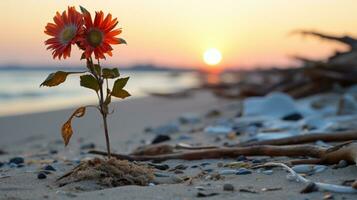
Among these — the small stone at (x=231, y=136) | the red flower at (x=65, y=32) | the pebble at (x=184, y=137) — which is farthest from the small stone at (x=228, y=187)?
the pebble at (x=184, y=137)

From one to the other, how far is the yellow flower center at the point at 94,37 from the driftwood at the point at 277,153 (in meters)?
1.02

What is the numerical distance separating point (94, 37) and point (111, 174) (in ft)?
2.46

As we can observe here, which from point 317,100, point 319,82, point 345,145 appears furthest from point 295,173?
point 319,82

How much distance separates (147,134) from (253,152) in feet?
10.2

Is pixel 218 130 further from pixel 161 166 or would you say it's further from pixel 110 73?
pixel 110 73

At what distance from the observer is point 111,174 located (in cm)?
292

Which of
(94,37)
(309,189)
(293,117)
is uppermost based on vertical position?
(94,37)

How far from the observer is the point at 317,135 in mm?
3947

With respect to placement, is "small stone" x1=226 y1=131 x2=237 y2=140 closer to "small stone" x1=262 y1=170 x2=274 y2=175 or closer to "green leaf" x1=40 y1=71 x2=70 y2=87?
"small stone" x1=262 y1=170 x2=274 y2=175

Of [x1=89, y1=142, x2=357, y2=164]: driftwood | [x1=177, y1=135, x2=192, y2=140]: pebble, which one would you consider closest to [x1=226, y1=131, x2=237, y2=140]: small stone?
[x1=177, y1=135, x2=192, y2=140]: pebble

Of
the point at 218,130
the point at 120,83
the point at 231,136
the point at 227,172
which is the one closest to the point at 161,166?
the point at 227,172

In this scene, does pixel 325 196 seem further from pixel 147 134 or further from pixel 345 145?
pixel 147 134

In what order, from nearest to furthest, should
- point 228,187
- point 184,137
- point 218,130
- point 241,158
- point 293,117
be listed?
point 228,187 < point 241,158 < point 184,137 < point 218,130 < point 293,117

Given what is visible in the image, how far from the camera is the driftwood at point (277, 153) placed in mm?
3025
